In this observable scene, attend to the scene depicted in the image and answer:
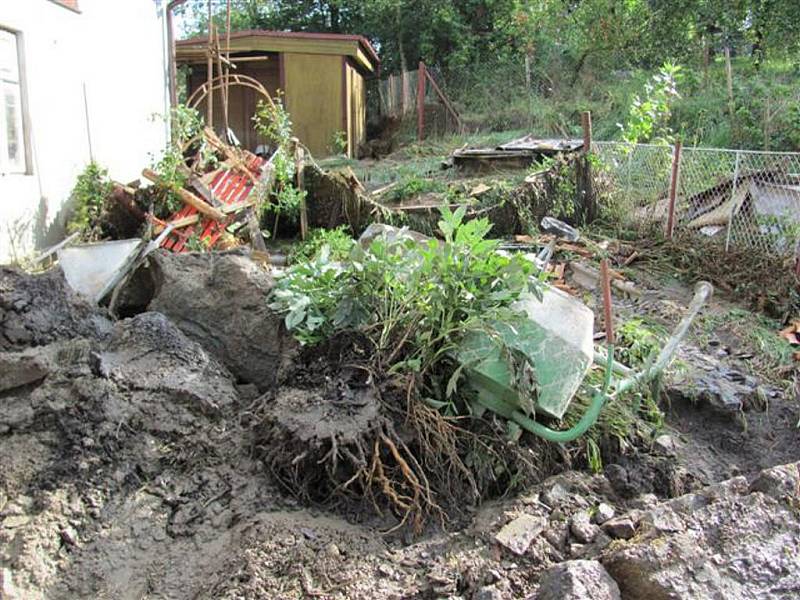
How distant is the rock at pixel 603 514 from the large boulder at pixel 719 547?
30 cm

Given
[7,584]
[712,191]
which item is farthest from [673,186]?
[7,584]

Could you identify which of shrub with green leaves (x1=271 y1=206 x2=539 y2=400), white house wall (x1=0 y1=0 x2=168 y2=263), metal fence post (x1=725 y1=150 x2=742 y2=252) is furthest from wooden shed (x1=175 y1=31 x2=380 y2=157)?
shrub with green leaves (x1=271 y1=206 x2=539 y2=400)

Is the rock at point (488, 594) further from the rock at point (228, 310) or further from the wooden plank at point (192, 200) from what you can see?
the wooden plank at point (192, 200)

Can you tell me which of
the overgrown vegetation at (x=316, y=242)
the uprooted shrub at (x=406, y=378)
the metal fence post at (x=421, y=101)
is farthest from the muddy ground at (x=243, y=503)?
the metal fence post at (x=421, y=101)

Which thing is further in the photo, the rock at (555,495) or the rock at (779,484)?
the rock at (555,495)

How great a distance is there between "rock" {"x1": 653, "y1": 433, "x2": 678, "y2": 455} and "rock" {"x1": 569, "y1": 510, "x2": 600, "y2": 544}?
3.33 feet

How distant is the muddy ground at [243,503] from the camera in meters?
2.74

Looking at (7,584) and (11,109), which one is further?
(11,109)

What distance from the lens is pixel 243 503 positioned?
10.7 ft

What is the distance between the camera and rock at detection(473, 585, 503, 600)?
2564 millimetres

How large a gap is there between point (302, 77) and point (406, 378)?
13638 mm

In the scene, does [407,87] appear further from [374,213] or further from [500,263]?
[500,263]

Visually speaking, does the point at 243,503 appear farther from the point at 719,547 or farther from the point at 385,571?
the point at 719,547

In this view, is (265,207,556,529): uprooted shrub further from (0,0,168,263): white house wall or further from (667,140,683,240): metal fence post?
(667,140,683,240): metal fence post
